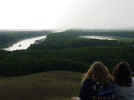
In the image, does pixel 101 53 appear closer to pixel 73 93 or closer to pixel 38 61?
pixel 38 61

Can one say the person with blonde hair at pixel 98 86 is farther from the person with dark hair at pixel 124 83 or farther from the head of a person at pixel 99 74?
the person with dark hair at pixel 124 83

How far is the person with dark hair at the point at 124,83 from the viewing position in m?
3.98

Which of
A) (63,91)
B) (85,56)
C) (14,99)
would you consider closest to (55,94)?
(63,91)

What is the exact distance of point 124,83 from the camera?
4004mm

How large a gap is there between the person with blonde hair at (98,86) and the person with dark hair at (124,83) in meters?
0.14

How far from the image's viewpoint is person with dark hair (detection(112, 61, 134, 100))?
398cm

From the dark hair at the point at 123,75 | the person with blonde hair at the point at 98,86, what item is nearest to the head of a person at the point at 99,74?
the person with blonde hair at the point at 98,86

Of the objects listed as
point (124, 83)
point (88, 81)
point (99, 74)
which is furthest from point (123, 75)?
point (88, 81)

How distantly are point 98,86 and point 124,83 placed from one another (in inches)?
20.9

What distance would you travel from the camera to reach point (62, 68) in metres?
25.5

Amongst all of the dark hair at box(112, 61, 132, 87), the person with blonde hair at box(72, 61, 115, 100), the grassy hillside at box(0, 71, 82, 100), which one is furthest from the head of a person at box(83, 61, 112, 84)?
the grassy hillside at box(0, 71, 82, 100)

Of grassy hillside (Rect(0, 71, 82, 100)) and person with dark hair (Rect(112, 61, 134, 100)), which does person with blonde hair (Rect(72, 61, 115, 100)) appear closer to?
person with dark hair (Rect(112, 61, 134, 100))

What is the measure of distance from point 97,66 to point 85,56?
31.3 metres

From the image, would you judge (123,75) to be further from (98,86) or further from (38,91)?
(38,91)
